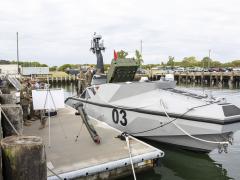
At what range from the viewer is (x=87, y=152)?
→ 6.95 metres

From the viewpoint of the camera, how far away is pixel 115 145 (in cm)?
749

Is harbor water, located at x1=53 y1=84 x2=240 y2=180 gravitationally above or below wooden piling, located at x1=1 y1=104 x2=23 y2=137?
below

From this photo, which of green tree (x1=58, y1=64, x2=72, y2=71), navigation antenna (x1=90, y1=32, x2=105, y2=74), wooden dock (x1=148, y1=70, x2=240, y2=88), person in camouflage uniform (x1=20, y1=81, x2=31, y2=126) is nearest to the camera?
person in camouflage uniform (x1=20, y1=81, x2=31, y2=126)

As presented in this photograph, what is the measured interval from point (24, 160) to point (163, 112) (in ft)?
18.4

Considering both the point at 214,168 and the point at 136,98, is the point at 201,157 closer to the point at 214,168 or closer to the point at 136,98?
the point at 214,168

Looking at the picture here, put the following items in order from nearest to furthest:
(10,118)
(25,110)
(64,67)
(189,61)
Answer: (10,118) < (25,110) < (64,67) < (189,61)

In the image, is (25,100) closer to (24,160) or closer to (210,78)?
(24,160)

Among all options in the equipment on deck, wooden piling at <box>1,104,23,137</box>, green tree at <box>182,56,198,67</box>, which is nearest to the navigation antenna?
the equipment on deck

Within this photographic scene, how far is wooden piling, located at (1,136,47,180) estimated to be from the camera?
141 inches

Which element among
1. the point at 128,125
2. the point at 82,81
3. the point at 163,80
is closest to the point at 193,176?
the point at 128,125

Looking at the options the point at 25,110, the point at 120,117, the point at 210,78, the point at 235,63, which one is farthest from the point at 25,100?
the point at 235,63

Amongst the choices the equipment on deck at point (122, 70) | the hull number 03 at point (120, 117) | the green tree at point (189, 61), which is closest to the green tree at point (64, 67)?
the green tree at point (189, 61)

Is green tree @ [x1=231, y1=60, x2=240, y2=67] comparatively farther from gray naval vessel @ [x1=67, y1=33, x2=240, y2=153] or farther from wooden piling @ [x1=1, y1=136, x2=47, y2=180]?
wooden piling @ [x1=1, y1=136, x2=47, y2=180]

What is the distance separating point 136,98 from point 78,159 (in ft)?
12.9
